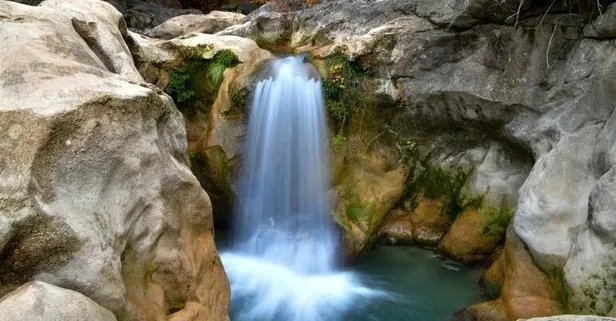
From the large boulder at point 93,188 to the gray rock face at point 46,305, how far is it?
Result: 0.22ft

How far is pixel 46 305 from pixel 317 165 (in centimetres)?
574

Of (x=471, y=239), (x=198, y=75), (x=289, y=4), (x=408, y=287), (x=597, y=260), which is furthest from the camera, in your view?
(x=289, y=4)

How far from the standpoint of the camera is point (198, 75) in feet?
28.4

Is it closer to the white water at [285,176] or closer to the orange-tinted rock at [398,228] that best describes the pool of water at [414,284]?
the orange-tinted rock at [398,228]

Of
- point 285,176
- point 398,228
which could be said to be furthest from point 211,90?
point 398,228

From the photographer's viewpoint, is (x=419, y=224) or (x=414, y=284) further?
(x=419, y=224)

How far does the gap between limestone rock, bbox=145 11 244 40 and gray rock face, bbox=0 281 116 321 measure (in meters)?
9.80

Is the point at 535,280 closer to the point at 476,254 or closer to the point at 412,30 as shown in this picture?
the point at 476,254

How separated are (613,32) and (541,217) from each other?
2396mm

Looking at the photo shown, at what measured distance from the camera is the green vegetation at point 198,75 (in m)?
8.51

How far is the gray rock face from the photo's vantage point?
102 inches

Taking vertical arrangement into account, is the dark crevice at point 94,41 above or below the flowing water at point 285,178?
above

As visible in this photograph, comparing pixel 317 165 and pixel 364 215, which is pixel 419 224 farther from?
pixel 317 165

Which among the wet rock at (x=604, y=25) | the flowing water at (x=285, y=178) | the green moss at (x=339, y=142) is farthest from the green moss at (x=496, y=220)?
the wet rock at (x=604, y=25)
